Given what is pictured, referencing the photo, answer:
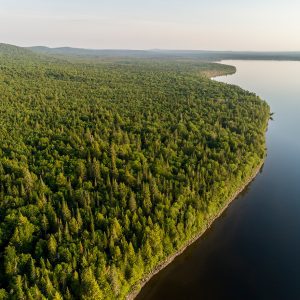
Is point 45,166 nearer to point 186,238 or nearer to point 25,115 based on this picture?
point 186,238

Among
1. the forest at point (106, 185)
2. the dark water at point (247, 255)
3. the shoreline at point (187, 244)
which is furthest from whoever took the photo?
the dark water at point (247, 255)

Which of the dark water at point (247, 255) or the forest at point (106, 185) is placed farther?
the dark water at point (247, 255)

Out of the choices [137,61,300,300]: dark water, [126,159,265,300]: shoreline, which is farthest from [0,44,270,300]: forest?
[137,61,300,300]: dark water

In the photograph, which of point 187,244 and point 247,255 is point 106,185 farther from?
point 247,255

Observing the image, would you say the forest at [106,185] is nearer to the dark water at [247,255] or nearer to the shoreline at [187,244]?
the shoreline at [187,244]

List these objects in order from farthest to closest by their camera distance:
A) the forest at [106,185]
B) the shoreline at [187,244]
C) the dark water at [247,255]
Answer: the dark water at [247,255], the shoreline at [187,244], the forest at [106,185]

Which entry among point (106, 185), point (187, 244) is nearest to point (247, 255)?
point (187, 244)

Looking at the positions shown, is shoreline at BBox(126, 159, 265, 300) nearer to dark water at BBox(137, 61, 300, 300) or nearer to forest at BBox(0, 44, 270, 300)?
dark water at BBox(137, 61, 300, 300)

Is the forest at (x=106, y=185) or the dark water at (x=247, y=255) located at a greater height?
the forest at (x=106, y=185)

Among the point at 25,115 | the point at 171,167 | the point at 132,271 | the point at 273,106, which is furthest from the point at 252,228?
the point at 273,106

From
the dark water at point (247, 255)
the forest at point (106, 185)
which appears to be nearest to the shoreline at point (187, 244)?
the dark water at point (247, 255)
